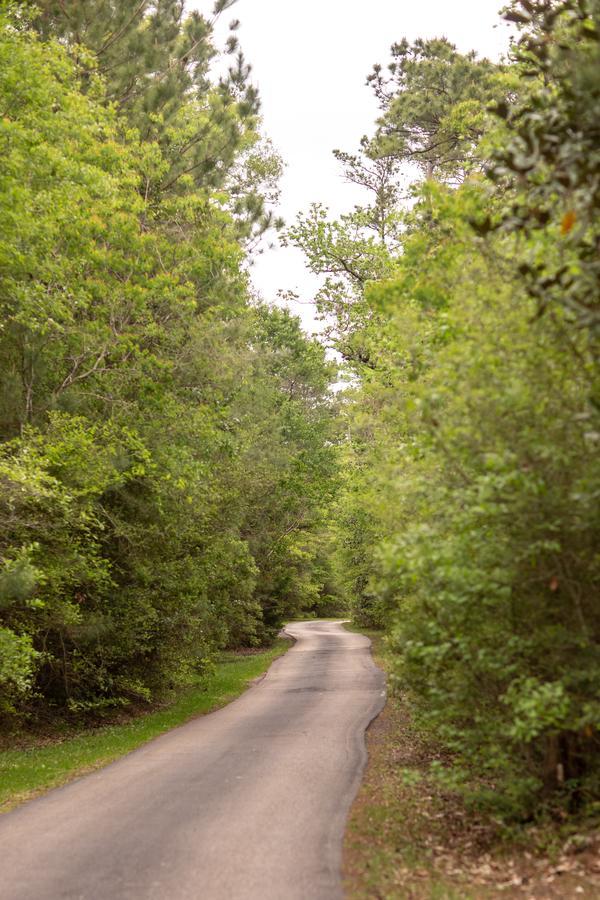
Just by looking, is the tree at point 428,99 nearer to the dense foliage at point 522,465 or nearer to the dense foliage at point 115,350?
the dense foliage at point 115,350

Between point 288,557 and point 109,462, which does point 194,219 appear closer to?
point 109,462

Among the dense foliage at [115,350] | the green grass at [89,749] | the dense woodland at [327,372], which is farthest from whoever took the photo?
the dense foliage at [115,350]

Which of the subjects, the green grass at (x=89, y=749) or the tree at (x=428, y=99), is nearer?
the green grass at (x=89, y=749)

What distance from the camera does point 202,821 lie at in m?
9.18

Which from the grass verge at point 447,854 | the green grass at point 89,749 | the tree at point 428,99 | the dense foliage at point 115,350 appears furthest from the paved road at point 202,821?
the tree at point 428,99

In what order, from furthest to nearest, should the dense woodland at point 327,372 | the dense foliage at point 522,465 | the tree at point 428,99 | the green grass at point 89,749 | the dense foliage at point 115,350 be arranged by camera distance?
the tree at point 428,99
the dense foliage at point 115,350
the green grass at point 89,749
the dense woodland at point 327,372
the dense foliage at point 522,465

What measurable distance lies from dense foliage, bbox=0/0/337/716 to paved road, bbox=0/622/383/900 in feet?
7.86

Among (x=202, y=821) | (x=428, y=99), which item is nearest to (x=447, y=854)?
(x=202, y=821)

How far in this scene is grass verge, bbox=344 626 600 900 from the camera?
6270 millimetres

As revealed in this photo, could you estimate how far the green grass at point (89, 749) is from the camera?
38.8 ft

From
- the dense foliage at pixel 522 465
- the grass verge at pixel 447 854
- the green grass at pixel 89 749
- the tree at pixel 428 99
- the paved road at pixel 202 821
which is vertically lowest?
the green grass at pixel 89 749

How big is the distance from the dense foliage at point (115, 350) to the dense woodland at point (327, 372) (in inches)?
3.4

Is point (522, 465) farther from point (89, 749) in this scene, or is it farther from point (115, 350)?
point (115, 350)

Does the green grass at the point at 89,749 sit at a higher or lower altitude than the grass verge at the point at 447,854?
lower
